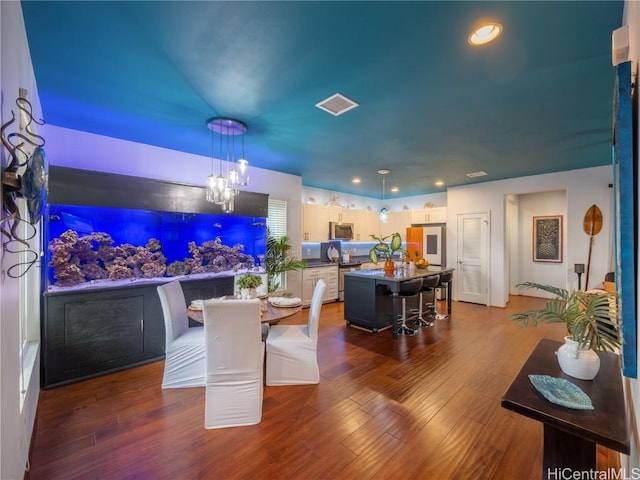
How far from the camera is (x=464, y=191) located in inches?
251

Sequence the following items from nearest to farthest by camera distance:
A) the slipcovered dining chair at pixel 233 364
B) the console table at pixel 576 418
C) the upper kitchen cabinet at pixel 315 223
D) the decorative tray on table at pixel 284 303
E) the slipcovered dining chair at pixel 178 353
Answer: the console table at pixel 576 418
the slipcovered dining chair at pixel 233 364
the slipcovered dining chair at pixel 178 353
the decorative tray on table at pixel 284 303
the upper kitchen cabinet at pixel 315 223

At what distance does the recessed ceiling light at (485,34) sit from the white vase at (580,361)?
5.89ft

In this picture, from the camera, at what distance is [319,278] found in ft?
19.4

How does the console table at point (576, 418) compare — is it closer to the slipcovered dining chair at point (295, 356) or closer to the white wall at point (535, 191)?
the slipcovered dining chair at point (295, 356)

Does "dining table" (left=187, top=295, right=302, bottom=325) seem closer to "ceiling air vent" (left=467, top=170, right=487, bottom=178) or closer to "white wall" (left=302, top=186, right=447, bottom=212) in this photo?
"white wall" (left=302, top=186, right=447, bottom=212)

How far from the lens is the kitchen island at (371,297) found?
420 cm

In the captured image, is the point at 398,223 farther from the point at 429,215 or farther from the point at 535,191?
the point at 535,191

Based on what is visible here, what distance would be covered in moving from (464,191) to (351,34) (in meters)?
5.66

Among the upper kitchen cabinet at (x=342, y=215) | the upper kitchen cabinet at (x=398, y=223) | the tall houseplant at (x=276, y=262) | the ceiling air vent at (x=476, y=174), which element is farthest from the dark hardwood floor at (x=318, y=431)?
the upper kitchen cabinet at (x=398, y=223)

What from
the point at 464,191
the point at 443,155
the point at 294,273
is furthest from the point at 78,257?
the point at 464,191

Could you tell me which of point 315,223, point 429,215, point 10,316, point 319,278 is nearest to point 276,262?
point 319,278

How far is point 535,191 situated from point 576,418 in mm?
5681

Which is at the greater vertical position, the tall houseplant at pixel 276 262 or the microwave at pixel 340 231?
the microwave at pixel 340 231

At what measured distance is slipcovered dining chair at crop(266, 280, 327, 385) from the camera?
2693 mm
